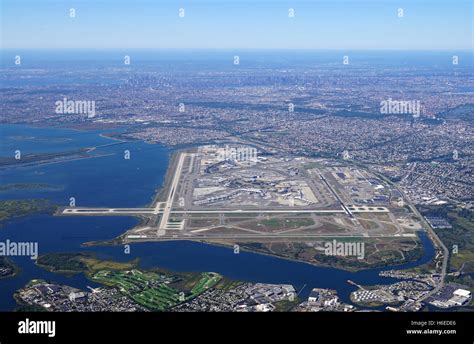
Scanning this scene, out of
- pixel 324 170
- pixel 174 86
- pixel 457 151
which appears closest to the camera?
pixel 324 170

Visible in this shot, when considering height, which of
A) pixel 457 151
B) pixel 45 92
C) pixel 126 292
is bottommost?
pixel 126 292

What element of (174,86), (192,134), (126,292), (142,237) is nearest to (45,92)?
(174,86)

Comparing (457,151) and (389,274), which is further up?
(457,151)

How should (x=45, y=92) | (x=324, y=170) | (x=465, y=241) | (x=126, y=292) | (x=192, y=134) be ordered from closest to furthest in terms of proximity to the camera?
(x=126, y=292) < (x=465, y=241) < (x=324, y=170) < (x=192, y=134) < (x=45, y=92)

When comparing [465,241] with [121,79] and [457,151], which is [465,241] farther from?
[121,79]

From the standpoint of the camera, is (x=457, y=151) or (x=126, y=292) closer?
(x=126, y=292)

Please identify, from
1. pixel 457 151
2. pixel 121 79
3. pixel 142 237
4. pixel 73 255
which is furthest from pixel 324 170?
pixel 121 79
